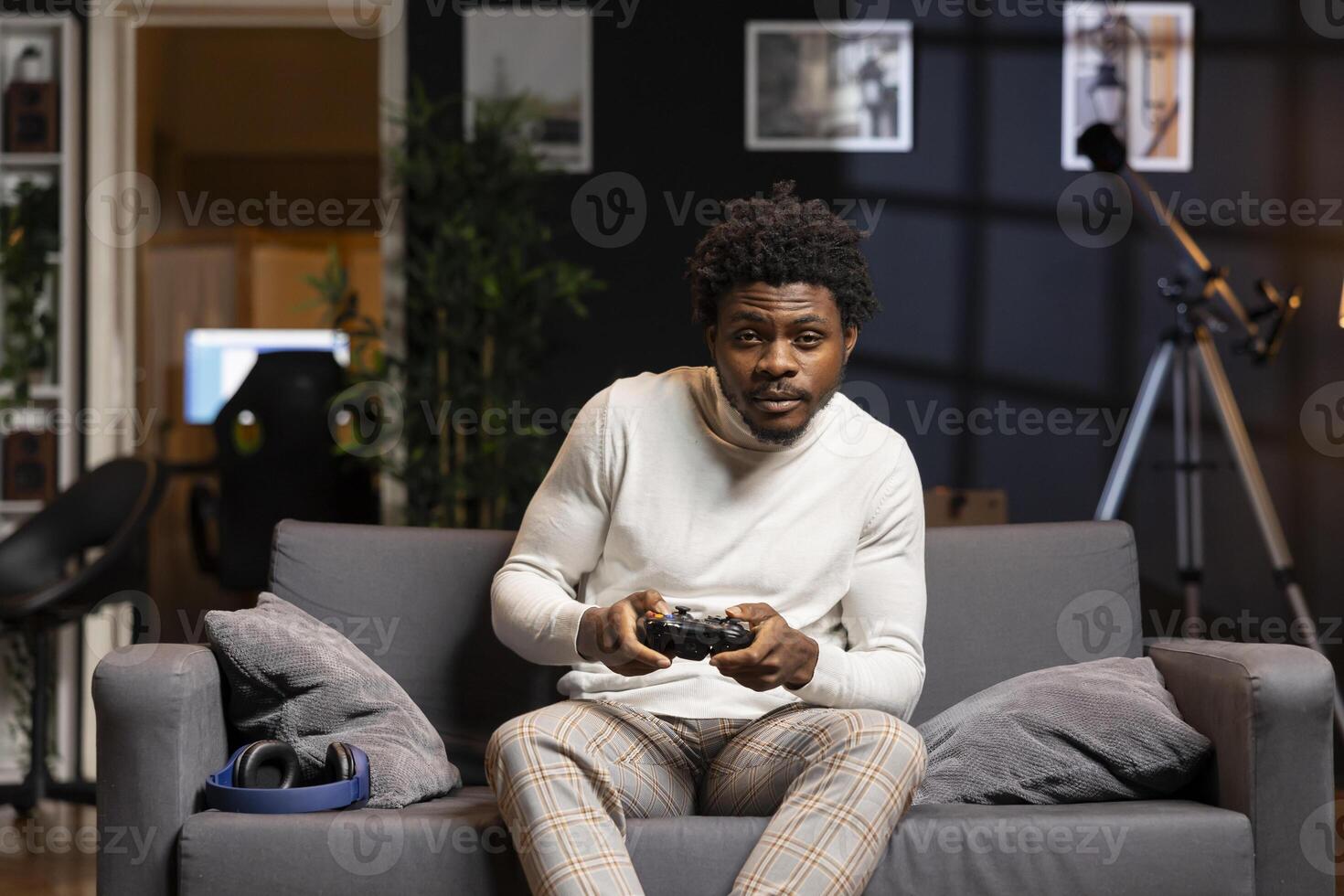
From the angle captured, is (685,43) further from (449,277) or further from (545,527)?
(545,527)

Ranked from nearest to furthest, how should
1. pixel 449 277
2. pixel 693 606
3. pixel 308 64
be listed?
pixel 693 606
pixel 449 277
pixel 308 64

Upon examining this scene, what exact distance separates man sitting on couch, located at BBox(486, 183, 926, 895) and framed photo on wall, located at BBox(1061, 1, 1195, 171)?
2728 millimetres

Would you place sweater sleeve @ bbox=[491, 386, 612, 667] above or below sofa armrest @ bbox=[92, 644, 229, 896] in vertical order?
above

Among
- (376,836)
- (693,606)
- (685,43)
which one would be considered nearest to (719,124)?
(685,43)

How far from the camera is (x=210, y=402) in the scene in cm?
618

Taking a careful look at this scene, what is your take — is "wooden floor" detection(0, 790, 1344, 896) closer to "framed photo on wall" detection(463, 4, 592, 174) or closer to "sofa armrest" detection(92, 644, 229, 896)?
"sofa armrest" detection(92, 644, 229, 896)

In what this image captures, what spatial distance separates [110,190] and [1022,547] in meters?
3.29

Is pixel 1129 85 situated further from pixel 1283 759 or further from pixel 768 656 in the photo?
pixel 768 656

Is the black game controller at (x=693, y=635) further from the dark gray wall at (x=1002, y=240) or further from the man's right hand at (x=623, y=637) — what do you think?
the dark gray wall at (x=1002, y=240)

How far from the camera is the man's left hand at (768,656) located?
1.83 meters

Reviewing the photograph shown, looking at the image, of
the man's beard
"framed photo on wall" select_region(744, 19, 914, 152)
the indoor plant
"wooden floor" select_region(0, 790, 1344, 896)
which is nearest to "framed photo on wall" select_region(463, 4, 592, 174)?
the indoor plant

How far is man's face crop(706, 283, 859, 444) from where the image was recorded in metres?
2.06

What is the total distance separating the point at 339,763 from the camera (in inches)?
79.7

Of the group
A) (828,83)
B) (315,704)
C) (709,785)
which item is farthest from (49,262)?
(709,785)
